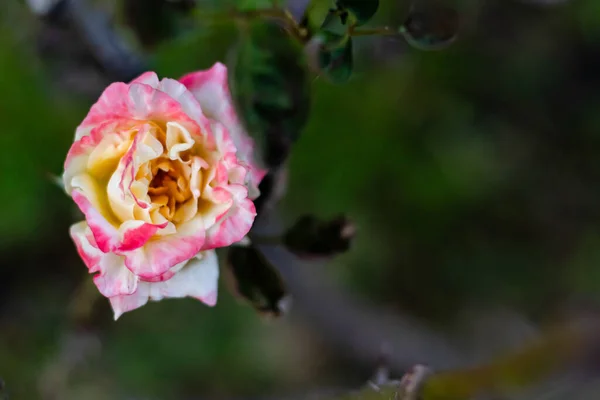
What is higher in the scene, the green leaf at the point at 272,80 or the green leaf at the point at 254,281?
the green leaf at the point at 272,80

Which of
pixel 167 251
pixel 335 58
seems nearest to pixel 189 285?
pixel 167 251

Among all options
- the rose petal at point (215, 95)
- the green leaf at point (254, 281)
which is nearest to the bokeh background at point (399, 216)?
the green leaf at point (254, 281)

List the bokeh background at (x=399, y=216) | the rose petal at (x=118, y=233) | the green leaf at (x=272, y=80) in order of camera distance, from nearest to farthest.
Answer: the rose petal at (x=118, y=233)
the green leaf at (x=272, y=80)
the bokeh background at (x=399, y=216)

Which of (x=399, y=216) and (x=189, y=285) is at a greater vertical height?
(x=189, y=285)

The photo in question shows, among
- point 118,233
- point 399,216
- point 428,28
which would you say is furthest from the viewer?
point 399,216

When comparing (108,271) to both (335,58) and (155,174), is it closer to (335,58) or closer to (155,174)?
(155,174)

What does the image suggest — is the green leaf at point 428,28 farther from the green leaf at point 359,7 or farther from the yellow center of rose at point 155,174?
the yellow center of rose at point 155,174
